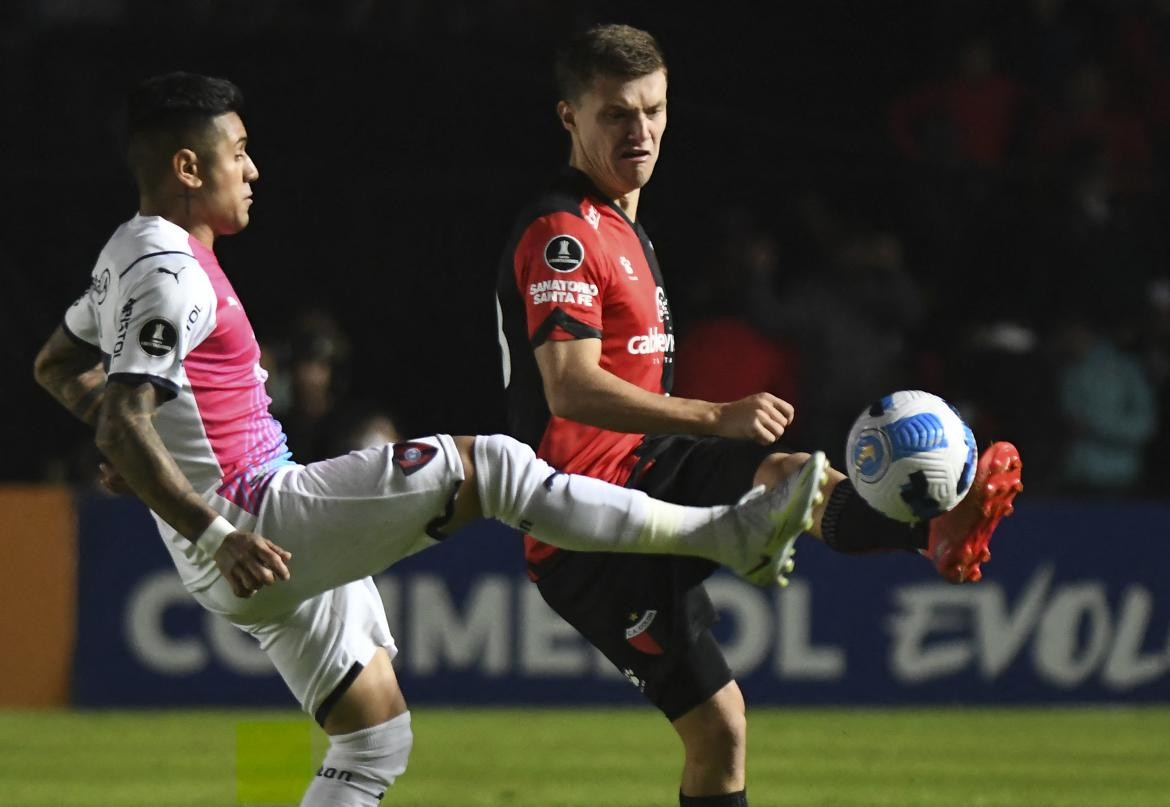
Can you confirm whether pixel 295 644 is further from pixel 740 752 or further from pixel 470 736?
pixel 470 736

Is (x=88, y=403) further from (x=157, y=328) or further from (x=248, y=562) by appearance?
(x=248, y=562)

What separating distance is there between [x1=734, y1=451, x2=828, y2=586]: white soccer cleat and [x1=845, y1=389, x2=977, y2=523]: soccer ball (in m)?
0.22

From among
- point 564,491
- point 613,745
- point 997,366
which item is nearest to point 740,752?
point 564,491

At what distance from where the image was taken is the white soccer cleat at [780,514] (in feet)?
15.4

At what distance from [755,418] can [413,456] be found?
798 millimetres

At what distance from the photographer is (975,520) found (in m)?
5.00

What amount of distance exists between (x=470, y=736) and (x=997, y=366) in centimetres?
369

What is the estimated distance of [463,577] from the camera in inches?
440

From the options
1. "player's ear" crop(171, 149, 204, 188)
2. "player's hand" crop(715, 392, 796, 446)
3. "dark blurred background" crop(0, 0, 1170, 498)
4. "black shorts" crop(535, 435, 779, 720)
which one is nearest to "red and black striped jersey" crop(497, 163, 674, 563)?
"black shorts" crop(535, 435, 779, 720)

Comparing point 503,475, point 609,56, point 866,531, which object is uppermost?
point 609,56

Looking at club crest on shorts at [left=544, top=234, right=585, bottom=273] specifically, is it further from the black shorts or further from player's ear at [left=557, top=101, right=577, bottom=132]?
the black shorts

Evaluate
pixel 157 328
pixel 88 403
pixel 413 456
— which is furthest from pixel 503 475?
pixel 88 403

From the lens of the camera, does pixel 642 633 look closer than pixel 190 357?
No

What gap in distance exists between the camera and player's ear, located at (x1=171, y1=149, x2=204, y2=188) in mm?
5109
